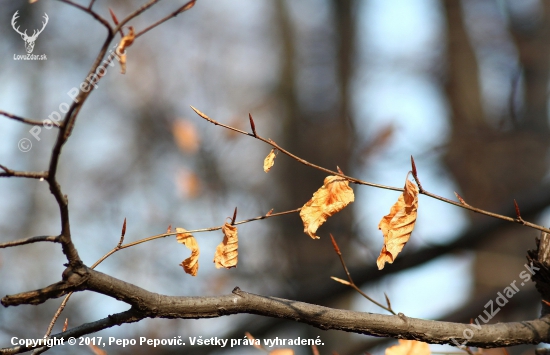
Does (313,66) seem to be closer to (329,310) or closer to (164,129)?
(164,129)

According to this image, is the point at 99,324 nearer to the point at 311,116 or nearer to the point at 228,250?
the point at 228,250

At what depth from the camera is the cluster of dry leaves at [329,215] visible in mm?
1283

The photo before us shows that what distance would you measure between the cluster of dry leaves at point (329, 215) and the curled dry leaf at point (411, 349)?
1.48ft

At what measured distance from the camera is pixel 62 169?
8.05 m

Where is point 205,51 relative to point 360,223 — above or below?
above

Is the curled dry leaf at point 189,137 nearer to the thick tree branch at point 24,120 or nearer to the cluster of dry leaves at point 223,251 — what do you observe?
the cluster of dry leaves at point 223,251

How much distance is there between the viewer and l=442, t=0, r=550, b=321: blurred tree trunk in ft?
16.0

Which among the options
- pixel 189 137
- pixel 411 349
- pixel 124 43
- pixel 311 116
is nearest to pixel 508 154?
pixel 311 116

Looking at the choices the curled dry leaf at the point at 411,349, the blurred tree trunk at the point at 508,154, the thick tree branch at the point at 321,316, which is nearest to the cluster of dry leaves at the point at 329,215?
the thick tree branch at the point at 321,316

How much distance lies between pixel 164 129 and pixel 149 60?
81.3 inches

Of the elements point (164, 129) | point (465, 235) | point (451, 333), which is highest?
point (164, 129)

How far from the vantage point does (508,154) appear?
16.5ft

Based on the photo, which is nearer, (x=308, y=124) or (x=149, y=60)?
(x=308, y=124)

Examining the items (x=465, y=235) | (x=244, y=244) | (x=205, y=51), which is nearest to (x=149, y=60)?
(x=205, y=51)
